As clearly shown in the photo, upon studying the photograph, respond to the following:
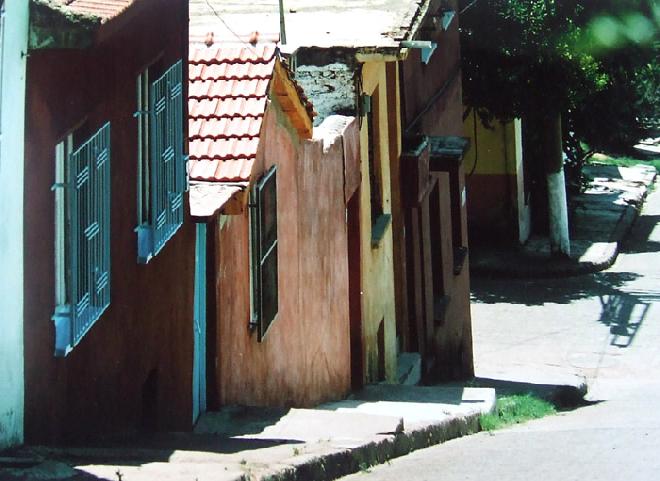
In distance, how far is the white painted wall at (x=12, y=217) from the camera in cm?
640

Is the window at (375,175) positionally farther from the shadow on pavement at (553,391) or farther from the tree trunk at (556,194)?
the tree trunk at (556,194)

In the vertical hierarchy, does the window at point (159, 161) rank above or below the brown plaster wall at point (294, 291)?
above

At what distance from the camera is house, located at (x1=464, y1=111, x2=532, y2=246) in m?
28.0

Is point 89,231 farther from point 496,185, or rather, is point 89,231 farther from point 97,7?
point 496,185

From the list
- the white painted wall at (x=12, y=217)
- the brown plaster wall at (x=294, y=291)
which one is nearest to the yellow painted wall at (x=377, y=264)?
the brown plaster wall at (x=294, y=291)

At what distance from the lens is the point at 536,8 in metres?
24.5

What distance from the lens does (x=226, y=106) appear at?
995 centimetres

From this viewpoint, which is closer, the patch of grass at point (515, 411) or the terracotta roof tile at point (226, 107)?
the terracotta roof tile at point (226, 107)

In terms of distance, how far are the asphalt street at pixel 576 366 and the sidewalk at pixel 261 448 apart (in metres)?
0.17

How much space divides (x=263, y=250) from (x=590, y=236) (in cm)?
2020

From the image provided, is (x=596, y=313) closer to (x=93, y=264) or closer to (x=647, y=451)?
(x=647, y=451)

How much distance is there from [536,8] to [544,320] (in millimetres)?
5711

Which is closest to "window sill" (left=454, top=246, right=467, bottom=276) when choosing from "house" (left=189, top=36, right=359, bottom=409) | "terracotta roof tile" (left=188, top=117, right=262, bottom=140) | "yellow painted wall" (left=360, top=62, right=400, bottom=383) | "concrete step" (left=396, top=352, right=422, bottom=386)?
"concrete step" (left=396, top=352, right=422, bottom=386)

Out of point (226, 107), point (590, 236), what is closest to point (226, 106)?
point (226, 107)
